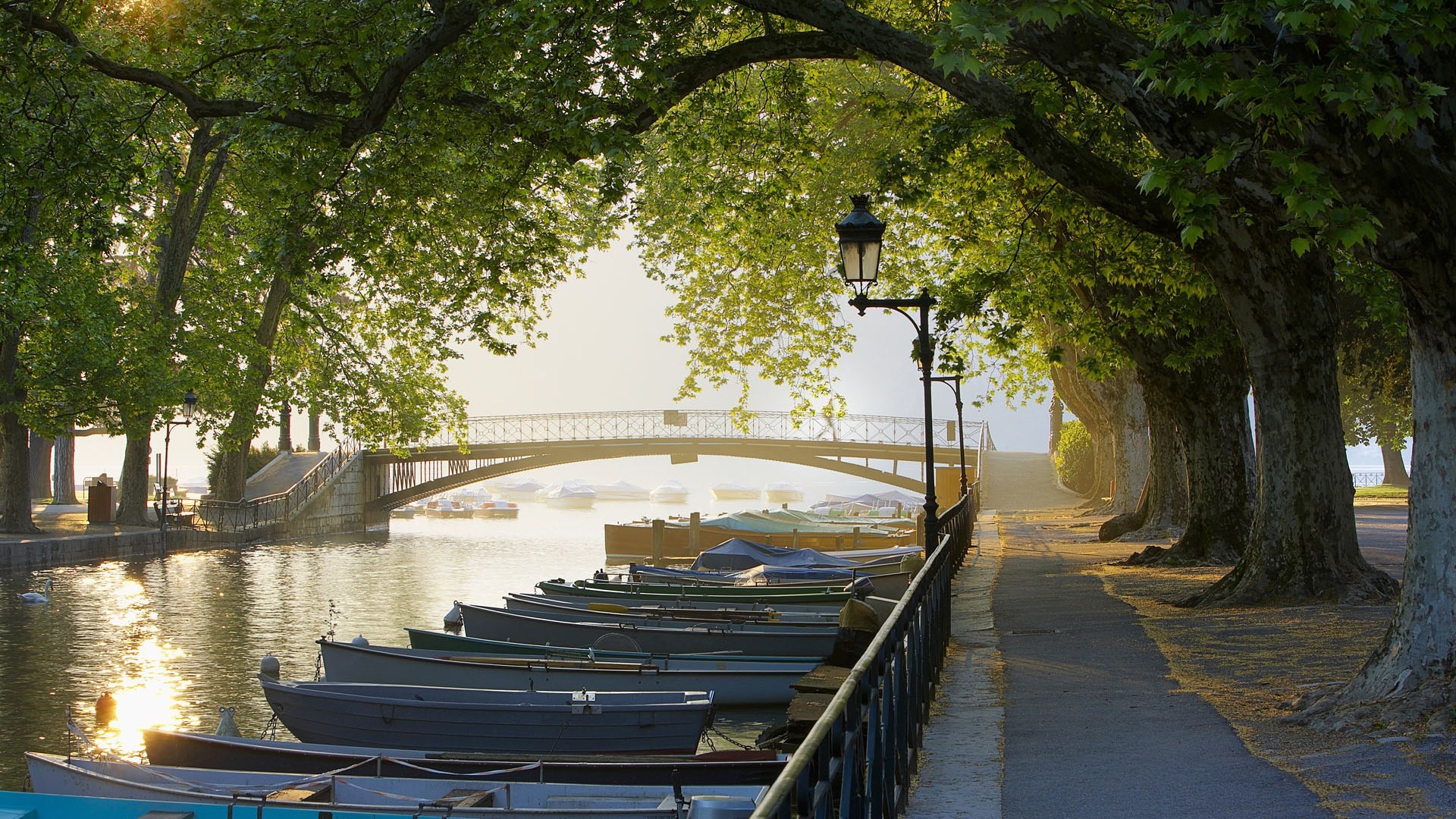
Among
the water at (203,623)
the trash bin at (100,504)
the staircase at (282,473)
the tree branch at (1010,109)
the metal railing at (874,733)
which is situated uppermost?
the tree branch at (1010,109)

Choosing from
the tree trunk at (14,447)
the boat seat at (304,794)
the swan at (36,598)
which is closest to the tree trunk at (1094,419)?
the swan at (36,598)

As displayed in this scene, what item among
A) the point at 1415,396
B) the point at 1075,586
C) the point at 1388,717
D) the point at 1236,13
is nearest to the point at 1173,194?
the point at 1236,13

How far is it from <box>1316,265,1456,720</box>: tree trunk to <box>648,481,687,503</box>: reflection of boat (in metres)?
140

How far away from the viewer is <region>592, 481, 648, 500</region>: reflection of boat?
140 metres

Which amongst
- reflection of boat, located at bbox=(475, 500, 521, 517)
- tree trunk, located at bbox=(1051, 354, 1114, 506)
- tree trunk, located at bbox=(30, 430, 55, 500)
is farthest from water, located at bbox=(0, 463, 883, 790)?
reflection of boat, located at bbox=(475, 500, 521, 517)

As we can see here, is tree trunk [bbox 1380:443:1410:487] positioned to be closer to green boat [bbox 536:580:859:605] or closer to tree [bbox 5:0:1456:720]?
green boat [bbox 536:580:859:605]

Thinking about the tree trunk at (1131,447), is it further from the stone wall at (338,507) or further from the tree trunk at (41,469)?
the tree trunk at (41,469)

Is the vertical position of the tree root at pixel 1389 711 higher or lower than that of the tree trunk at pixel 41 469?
lower

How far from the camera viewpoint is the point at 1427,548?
7105 millimetres

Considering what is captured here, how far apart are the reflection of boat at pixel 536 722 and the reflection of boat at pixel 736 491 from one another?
131404mm

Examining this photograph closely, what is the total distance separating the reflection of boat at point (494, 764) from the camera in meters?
8.57

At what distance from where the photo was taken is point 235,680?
55.5 feet

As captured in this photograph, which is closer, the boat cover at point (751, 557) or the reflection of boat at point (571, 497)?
the boat cover at point (751, 557)

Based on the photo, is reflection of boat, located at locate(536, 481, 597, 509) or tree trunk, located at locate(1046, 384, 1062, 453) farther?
reflection of boat, located at locate(536, 481, 597, 509)
